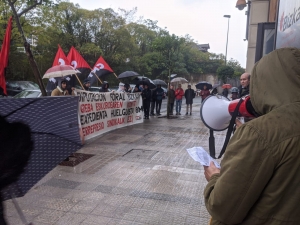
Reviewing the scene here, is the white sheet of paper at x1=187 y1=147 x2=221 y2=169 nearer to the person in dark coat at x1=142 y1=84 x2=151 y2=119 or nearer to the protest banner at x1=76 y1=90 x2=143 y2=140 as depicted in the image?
the protest banner at x1=76 y1=90 x2=143 y2=140

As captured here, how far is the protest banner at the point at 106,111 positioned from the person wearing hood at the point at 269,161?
6460 mm

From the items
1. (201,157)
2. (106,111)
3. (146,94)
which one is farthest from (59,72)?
(201,157)

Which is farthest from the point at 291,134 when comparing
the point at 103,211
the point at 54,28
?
the point at 54,28

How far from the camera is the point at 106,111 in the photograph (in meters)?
9.12

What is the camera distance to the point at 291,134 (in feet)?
3.86

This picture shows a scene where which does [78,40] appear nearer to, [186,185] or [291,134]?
[186,185]

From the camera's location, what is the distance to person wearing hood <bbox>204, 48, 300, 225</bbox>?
1.17 meters

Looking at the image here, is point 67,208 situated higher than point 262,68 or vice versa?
point 262,68

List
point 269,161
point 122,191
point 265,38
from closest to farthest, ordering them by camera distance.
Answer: point 269,161
point 122,191
point 265,38

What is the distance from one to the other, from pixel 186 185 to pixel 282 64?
3637 mm

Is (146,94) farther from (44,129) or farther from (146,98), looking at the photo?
(44,129)

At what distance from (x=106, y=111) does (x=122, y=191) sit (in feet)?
16.6

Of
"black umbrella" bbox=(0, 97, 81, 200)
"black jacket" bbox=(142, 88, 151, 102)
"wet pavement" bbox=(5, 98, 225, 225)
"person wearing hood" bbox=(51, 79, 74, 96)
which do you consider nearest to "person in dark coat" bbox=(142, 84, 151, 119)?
"black jacket" bbox=(142, 88, 151, 102)

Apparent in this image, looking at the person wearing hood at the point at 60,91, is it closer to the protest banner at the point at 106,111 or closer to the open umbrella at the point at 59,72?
the protest banner at the point at 106,111
